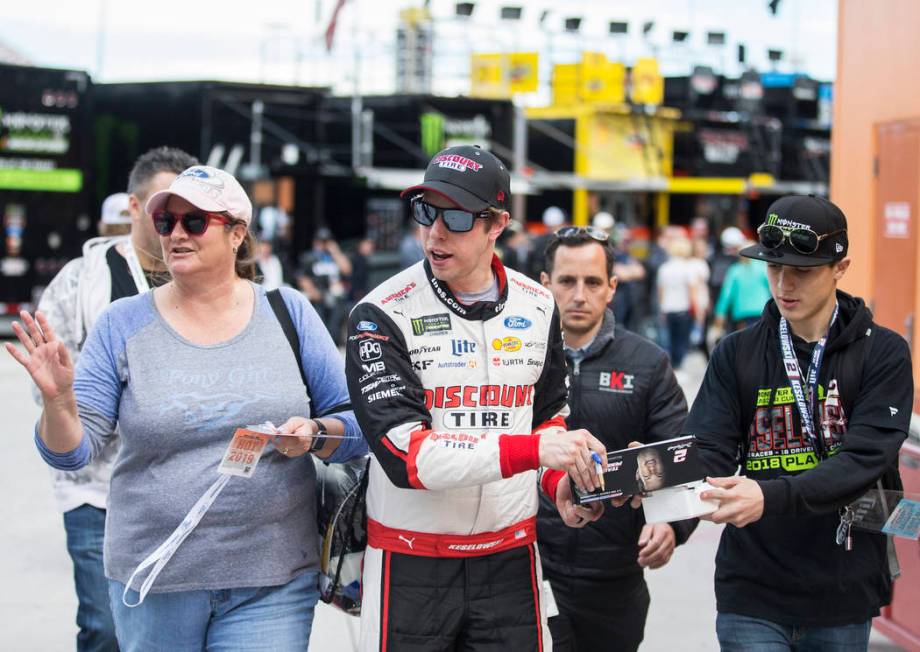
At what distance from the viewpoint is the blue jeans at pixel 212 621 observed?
10.8 feet

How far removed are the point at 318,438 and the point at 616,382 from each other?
1333 millimetres

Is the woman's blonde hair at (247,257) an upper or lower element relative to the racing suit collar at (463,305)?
upper

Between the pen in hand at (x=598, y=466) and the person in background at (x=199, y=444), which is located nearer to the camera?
the pen in hand at (x=598, y=466)

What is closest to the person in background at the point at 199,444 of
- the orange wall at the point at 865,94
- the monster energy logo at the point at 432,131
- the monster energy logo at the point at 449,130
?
the orange wall at the point at 865,94

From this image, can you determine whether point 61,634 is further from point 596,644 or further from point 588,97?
point 588,97

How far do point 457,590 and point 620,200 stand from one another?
950 inches

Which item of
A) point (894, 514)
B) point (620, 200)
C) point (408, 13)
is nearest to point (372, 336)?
point (894, 514)

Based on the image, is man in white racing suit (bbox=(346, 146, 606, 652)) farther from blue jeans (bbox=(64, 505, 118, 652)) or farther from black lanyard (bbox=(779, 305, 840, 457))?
blue jeans (bbox=(64, 505, 118, 652))

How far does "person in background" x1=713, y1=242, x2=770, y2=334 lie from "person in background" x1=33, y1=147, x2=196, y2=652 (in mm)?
10883

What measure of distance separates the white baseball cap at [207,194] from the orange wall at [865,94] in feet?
19.2

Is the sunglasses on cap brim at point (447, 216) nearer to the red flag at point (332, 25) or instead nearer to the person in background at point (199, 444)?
the person in background at point (199, 444)

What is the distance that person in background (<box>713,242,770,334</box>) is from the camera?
14.3 meters

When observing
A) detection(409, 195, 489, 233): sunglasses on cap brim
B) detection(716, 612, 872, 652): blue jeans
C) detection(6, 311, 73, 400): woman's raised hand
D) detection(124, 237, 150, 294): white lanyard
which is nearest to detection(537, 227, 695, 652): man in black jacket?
detection(716, 612, 872, 652): blue jeans

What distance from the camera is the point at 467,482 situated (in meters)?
2.99
